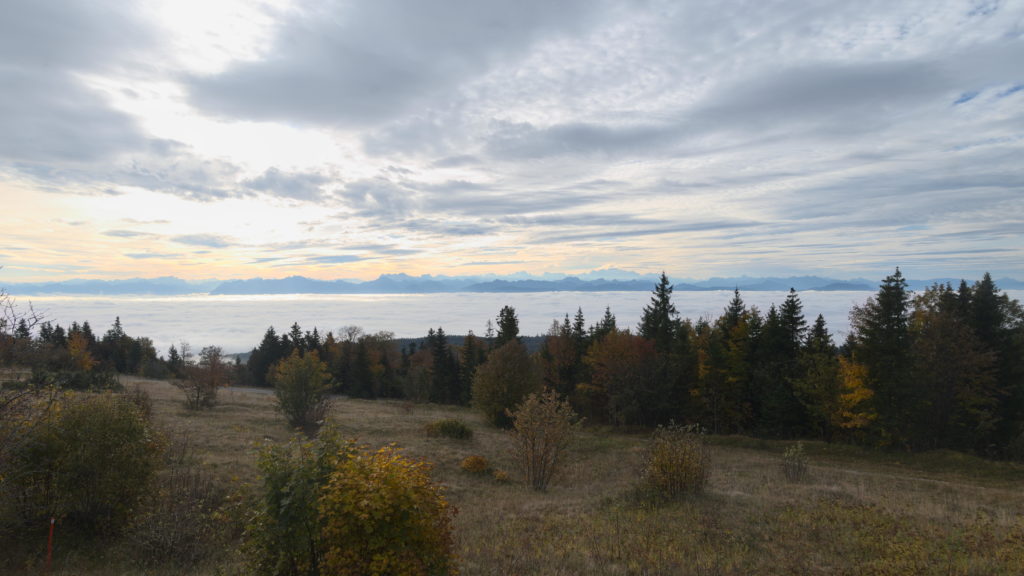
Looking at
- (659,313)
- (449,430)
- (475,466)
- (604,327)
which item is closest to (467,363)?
(604,327)

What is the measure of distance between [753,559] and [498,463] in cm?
1956

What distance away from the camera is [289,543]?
7.24 m

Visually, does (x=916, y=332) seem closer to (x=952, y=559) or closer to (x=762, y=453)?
(x=762, y=453)

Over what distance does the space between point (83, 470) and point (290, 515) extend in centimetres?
818

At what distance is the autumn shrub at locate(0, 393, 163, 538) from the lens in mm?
11305

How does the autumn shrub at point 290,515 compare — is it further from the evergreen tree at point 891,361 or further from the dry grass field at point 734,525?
the evergreen tree at point 891,361

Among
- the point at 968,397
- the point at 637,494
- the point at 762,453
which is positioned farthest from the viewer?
the point at 762,453

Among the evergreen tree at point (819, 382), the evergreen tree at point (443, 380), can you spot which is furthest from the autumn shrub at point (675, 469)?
the evergreen tree at point (443, 380)

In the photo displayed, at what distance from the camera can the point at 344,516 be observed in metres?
6.72

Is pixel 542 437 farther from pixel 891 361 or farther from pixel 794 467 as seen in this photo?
pixel 891 361

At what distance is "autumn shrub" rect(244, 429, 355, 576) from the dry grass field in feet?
4.71

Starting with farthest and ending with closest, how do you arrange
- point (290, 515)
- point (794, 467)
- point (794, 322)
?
point (794, 322), point (794, 467), point (290, 515)

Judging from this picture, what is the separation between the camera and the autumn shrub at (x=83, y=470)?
37.1 ft

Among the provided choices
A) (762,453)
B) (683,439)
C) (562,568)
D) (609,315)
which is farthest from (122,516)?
(609,315)
